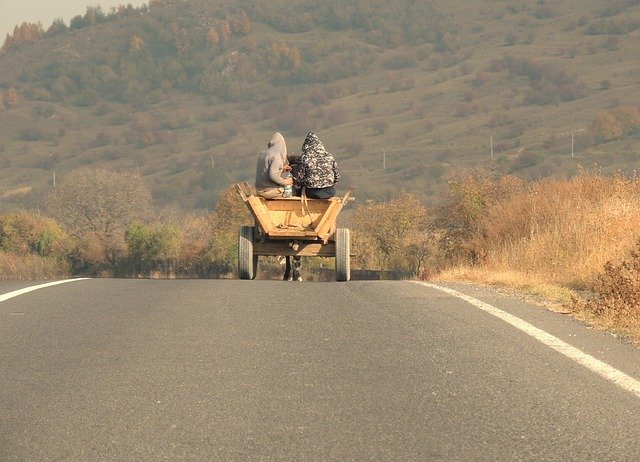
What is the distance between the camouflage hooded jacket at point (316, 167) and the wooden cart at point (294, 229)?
0.95ft

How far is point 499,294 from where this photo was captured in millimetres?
13273

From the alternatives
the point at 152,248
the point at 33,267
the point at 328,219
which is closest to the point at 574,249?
the point at 328,219

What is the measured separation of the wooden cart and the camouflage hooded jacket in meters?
0.29

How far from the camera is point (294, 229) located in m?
16.6

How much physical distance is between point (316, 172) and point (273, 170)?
0.67 m

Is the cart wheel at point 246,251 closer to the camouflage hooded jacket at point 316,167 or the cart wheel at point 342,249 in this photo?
the camouflage hooded jacket at point 316,167

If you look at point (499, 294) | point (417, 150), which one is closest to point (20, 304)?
point (499, 294)

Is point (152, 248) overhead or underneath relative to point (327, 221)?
underneath

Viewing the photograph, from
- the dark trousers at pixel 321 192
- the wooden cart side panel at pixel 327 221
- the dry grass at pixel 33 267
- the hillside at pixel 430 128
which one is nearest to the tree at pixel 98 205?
the dry grass at pixel 33 267

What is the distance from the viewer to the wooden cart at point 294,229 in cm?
1655

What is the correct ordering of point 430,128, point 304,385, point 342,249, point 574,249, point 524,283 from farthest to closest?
point 430,128 → point 574,249 → point 342,249 → point 524,283 → point 304,385

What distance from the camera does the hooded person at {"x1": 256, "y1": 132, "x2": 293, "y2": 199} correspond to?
16.8 meters

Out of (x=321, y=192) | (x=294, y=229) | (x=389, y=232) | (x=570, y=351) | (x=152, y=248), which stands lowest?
(x=152, y=248)

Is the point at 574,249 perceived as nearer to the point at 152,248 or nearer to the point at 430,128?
the point at 152,248
